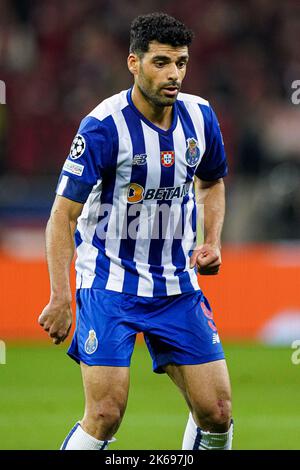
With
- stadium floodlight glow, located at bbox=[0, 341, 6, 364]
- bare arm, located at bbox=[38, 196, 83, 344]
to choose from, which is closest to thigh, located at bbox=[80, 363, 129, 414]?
bare arm, located at bbox=[38, 196, 83, 344]

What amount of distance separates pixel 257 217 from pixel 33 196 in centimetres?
304

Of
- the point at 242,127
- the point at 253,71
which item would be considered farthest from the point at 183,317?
the point at 253,71

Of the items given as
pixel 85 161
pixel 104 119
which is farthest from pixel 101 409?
pixel 104 119

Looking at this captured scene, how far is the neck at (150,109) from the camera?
5.15m

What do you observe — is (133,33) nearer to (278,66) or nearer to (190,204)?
(190,204)

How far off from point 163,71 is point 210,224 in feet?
2.99

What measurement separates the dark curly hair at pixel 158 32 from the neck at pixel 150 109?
0.70 feet

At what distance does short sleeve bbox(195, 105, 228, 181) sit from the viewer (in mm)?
5340

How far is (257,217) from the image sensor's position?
46.9 ft

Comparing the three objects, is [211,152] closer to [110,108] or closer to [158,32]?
[110,108]

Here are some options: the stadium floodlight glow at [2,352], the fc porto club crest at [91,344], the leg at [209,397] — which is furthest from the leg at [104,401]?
the stadium floodlight glow at [2,352]

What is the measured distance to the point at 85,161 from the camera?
4.89 m

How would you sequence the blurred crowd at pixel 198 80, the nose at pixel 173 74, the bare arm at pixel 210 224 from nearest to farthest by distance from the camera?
the nose at pixel 173 74 < the bare arm at pixel 210 224 < the blurred crowd at pixel 198 80

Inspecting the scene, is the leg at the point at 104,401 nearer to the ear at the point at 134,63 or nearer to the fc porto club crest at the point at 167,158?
the fc porto club crest at the point at 167,158
